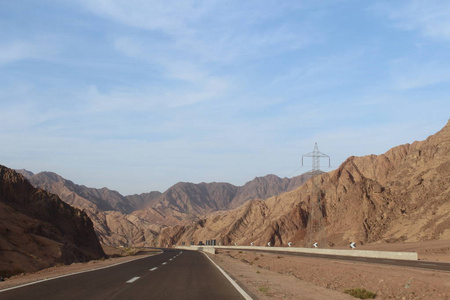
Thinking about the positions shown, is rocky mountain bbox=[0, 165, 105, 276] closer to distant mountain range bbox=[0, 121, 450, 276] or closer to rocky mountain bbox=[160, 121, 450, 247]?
distant mountain range bbox=[0, 121, 450, 276]

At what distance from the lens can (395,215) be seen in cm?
8962

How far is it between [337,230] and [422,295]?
87990 mm

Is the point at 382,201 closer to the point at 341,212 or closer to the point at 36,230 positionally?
the point at 341,212

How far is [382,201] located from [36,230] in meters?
71.5

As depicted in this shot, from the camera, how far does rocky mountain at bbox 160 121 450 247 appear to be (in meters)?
80.2

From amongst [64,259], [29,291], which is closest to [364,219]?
[64,259]

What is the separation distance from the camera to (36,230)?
59406 mm

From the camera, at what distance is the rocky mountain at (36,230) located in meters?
45.5

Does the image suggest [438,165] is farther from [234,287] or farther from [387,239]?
[234,287]

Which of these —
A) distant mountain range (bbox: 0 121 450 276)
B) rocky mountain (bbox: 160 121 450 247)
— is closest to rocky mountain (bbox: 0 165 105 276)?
distant mountain range (bbox: 0 121 450 276)

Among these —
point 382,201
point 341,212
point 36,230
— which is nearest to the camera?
point 36,230

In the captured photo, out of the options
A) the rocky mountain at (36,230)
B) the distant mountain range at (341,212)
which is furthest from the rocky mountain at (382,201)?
the rocky mountain at (36,230)

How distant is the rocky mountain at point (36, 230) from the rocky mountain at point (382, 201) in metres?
42.1

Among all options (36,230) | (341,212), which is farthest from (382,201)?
(36,230)
